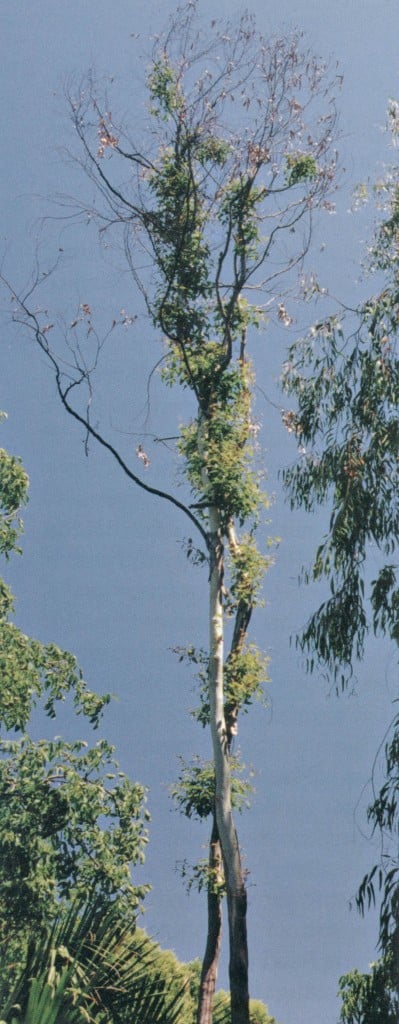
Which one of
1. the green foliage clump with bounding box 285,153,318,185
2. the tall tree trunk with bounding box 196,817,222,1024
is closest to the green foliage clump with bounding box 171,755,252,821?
the tall tree trunk with bounding box 196,817,222,1024

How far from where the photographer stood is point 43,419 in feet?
66.3

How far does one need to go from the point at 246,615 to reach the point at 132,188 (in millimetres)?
3738

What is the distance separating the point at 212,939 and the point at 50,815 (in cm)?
154

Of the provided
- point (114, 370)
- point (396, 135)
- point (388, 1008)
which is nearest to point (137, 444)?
point (396, 135)

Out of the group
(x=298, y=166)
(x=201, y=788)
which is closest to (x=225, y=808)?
(x=201, y=788)

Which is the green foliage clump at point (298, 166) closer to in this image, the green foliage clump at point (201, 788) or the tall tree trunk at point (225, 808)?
the tall tree trunk at point (225, 808)

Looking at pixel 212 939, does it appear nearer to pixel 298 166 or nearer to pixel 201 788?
pixel 201 788

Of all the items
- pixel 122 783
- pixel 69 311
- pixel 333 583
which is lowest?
pixel 122 783

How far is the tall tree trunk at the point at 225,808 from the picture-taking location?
713 cm

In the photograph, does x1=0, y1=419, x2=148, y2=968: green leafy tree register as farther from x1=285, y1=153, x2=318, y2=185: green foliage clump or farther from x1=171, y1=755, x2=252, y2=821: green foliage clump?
x1=285, y1=153, x2=318, y2=185: green foliage clump

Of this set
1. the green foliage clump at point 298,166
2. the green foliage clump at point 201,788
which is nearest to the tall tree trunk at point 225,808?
the green foliage clump at point 201,788

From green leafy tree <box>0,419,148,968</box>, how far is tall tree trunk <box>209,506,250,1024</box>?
73 cm

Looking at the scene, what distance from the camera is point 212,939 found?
8.36 meters

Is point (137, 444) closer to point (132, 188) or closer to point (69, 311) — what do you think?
point (69, 311)
